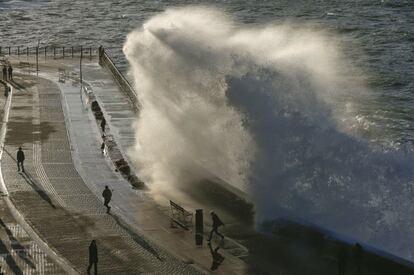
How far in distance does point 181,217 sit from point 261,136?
3.85 metres

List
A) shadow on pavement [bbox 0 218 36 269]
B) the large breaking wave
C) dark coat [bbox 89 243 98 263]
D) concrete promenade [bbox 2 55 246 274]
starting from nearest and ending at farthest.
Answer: dark coat [bbox 89 243 98 263] → shadow on pavement [bbox 0 218 36 269] → concrete promenade [bbox 2 55 246 274] → the large breaking wave

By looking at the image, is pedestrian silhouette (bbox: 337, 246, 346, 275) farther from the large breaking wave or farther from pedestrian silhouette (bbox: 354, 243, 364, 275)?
the large breaking wave

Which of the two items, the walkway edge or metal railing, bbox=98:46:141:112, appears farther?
metal railing, bbox=98:46:141:112

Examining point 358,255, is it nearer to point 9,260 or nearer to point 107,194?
point 9,260

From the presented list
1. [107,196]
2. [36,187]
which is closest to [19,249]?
[107,196]

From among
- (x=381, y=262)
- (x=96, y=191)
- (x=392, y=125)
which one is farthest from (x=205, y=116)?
(x=392, y=125)

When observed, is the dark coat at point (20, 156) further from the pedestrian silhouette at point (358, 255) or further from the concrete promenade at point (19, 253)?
the pedestrian silhouette at point (358, 255)

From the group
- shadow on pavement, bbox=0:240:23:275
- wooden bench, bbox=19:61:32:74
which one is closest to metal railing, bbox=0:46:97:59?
wooden bench, bbox=19:61:32:74

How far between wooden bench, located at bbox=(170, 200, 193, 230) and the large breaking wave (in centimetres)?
197

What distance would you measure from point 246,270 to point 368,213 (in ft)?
16.2

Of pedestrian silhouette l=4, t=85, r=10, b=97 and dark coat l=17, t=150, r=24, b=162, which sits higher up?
dark coat l=17, t=150, r=24, b=162

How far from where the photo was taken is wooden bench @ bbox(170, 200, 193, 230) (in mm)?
23609

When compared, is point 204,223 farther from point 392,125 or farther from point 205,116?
point 392,125

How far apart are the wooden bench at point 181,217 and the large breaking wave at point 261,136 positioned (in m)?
1.97
